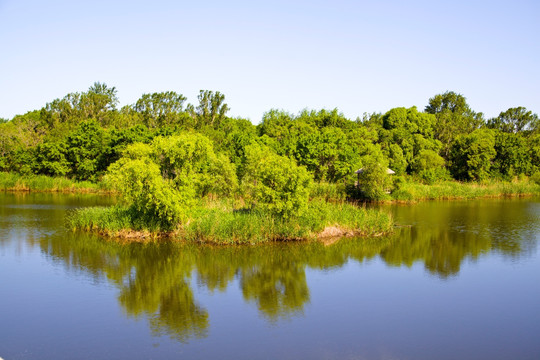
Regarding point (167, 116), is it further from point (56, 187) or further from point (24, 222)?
point (24, 222)

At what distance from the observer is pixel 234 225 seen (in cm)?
2475

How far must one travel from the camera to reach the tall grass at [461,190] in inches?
1775

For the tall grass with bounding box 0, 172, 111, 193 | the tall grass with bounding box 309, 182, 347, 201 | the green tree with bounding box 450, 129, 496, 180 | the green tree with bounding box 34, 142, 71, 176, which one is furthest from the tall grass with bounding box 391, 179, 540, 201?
the green tree with bounding box 34, 142, 71, 176

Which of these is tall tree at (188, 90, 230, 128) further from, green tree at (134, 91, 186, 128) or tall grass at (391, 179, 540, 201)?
tall grass at (391, 179, 540, 201)

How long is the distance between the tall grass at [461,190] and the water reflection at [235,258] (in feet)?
34.5

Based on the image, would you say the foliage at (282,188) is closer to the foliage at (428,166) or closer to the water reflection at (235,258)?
the water reflection at (235,258)

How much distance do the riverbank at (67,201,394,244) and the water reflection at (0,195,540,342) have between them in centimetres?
74

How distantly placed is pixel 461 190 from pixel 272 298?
37.5 meters

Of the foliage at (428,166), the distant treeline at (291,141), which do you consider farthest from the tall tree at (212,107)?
the foliage at (428,166)

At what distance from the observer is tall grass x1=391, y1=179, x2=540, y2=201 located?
45.1 meters

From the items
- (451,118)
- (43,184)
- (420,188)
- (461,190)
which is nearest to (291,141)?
(420,188)

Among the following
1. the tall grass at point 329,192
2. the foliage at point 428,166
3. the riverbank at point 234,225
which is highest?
the foliage at point 428,166

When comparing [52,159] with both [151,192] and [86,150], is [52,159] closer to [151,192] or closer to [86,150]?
[86,150]

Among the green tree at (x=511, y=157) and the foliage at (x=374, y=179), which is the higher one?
the green tree at (x=511, y=157)
